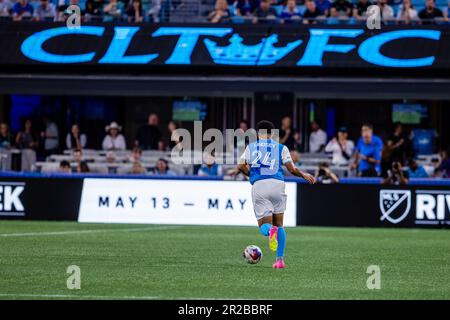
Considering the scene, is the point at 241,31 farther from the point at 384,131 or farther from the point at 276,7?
the point at 384,131

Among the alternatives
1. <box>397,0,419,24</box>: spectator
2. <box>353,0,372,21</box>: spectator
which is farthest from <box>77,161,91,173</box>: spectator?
<box>397,0,419,24</box>: spectator

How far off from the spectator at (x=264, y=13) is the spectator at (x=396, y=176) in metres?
6.20

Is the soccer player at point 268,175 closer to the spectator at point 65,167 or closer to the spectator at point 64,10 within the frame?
the spectator at point 65,167

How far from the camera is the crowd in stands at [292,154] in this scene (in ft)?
92.6

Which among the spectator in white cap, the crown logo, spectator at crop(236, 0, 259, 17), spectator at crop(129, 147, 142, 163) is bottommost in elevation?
spectator at crop(129, 147, 142, 163)

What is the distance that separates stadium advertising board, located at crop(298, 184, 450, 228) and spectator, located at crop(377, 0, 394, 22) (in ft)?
22.2

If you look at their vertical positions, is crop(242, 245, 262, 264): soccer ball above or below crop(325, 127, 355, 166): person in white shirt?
below

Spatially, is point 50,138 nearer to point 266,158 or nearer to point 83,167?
point 83,167

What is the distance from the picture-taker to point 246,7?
3272 centimetres

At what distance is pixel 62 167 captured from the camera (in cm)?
2917

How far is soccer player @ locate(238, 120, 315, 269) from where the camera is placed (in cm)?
1603

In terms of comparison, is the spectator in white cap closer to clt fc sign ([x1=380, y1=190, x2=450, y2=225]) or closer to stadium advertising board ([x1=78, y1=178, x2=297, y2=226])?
stadium advertising board ([x1=78, y1=178, x2=297, y2=226])

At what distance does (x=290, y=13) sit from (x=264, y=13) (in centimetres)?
73
